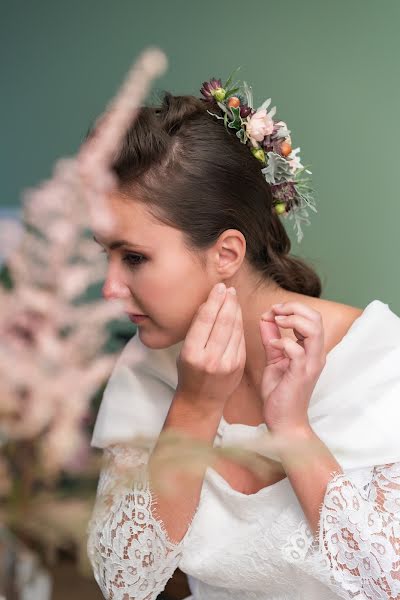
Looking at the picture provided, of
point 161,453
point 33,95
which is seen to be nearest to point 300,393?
point 161,453

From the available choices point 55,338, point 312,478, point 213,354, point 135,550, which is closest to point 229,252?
point 213,354

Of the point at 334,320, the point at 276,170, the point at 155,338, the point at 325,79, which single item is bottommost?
the point at 155,338

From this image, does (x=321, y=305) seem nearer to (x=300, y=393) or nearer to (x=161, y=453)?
(x=300, y=393)

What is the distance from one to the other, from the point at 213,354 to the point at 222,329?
0.15 ft

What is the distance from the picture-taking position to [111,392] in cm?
172

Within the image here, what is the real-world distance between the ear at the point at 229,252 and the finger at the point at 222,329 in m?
0.28

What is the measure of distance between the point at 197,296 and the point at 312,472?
405 mm

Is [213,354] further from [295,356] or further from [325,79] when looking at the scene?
[325,79]

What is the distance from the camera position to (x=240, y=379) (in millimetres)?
1294

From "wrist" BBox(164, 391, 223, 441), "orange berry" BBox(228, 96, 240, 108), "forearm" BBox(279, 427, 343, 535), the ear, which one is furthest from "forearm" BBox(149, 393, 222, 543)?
"orange berry" BBox(228, 96, 240, 108)

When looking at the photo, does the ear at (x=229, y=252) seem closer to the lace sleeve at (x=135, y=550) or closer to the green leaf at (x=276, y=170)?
the green leaf at (x=276, y=170)

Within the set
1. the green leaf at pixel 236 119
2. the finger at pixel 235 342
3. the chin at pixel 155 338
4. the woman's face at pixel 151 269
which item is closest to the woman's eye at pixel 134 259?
the woman's face at pixel 151 269

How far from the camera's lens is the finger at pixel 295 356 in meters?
1.15

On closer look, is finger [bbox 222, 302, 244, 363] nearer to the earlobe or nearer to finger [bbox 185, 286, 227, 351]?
finger [bbox 185, 286, 227, 351]
